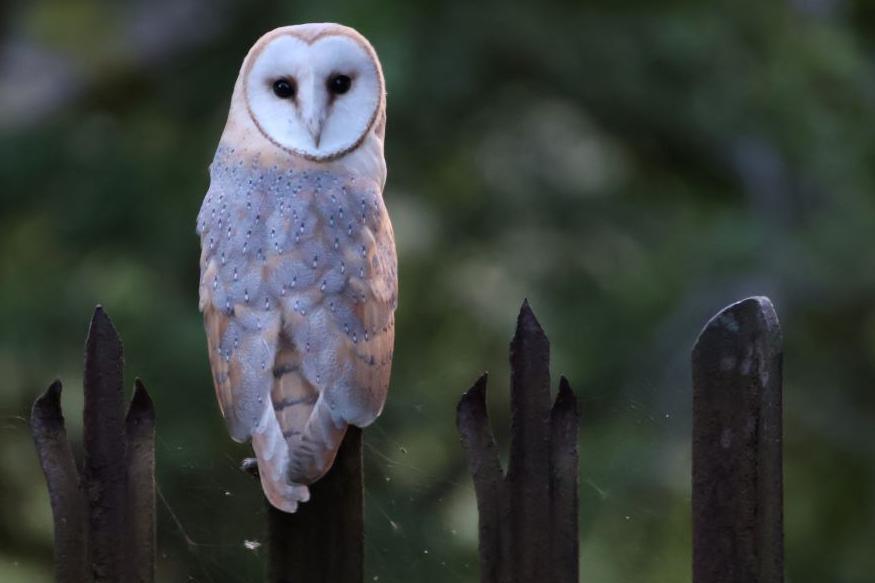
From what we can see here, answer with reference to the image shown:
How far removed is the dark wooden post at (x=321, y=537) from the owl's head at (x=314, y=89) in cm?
56

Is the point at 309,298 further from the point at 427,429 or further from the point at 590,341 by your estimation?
the point at 590,341

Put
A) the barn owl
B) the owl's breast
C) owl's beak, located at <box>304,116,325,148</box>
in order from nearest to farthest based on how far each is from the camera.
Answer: the barn owl → the owl's breast → owl's beak, located at <box>304,116,325,148</box>

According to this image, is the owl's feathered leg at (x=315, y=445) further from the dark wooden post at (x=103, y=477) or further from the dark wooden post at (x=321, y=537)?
the dark wooden post at (x=103, y=477)

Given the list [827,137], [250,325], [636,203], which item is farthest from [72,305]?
[250,325]

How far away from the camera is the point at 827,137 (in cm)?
504

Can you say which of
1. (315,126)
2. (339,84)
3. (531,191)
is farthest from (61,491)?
(531,191)

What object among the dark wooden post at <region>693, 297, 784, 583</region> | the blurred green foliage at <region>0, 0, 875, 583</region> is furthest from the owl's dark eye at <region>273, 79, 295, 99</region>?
the blurred green foliage at <region>0, 0, 875, 583</region>

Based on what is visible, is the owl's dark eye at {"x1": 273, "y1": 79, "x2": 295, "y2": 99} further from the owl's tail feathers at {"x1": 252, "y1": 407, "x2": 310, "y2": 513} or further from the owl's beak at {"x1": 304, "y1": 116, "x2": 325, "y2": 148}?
the owl's tail feathers at {"x1": 252, "y1": 407, "x2": 310, "y2": 513}

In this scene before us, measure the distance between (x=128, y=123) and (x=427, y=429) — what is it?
218 centimetres

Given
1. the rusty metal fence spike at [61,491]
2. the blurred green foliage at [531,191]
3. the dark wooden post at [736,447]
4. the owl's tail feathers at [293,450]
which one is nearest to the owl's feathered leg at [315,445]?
the owl's tail feathers at [293,450]

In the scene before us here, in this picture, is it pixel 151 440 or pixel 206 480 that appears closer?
pixel 151 440

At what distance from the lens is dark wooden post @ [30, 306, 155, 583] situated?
168 cm

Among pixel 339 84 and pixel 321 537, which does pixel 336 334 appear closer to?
pixel 321 537

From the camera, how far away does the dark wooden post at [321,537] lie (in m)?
1.72
